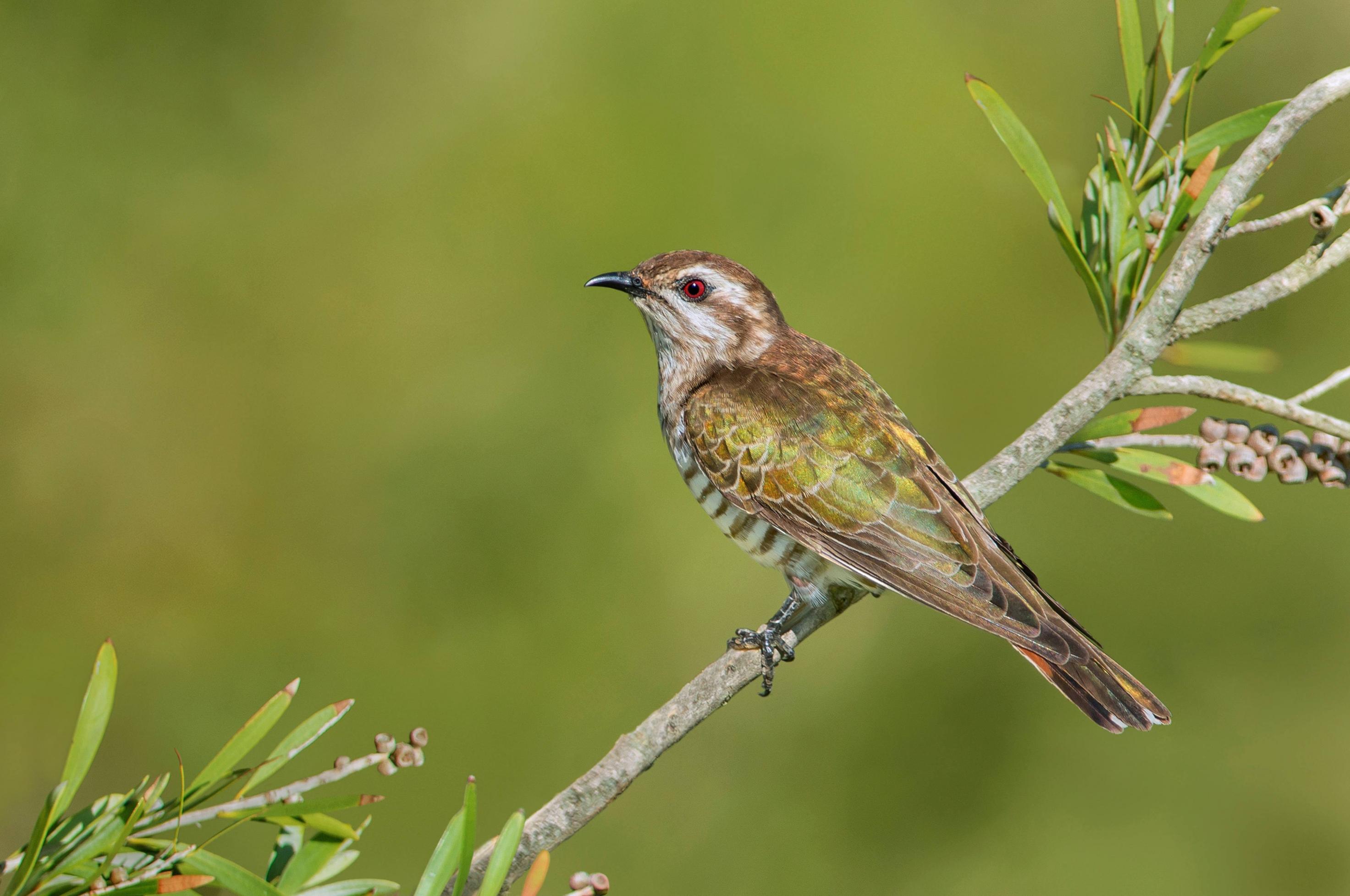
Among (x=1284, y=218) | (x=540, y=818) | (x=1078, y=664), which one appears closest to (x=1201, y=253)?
(x=1284, y=218)

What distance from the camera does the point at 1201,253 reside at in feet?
6.81

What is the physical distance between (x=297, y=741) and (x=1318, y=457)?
6.03ft

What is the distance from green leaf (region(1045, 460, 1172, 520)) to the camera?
2.25 metres

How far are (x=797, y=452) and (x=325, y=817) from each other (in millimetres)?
1781

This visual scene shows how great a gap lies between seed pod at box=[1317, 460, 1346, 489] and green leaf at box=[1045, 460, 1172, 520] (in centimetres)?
30

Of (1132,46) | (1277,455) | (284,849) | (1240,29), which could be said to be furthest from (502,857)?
(1240,29)

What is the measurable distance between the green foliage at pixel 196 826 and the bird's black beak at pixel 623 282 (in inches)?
80.8

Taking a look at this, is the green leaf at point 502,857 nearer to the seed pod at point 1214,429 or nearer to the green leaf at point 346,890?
the green leaf at point 346,890

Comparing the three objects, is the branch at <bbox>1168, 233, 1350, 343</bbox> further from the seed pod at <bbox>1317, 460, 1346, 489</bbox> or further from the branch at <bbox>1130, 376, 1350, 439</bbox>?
the seed pod at <bbox>1317, 460, 1346, 489</bbox>

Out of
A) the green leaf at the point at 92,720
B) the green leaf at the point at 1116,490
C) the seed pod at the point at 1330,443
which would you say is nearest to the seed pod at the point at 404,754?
the green leaf at the point at 92,720

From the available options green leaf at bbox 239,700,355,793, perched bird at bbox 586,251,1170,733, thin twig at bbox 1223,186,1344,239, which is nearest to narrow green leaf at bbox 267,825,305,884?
green leaf at bbox 239,700,355,793

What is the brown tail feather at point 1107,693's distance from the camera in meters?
2.49

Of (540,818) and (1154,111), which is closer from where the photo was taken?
(540,818)

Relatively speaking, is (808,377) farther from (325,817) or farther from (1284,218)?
(325,817)
